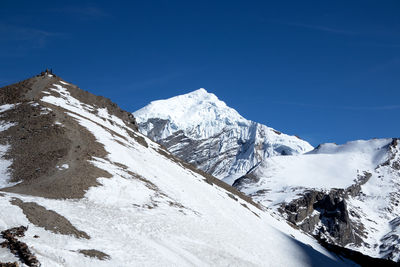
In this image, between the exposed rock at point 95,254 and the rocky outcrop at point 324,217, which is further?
the rocky outcrop at point 324,217

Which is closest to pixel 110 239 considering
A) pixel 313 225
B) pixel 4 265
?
pixel 4 265

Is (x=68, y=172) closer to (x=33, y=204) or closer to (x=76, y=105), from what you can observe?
(x=33, y=204)

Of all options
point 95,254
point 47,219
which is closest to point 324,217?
point 47,219

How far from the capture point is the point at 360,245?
17462 cm

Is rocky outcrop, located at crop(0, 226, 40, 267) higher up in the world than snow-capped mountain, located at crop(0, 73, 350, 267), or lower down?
lower down

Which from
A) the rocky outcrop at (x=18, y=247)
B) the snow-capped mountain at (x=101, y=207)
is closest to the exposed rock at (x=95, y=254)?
the snow-capped mountain at (x=101, y=207)

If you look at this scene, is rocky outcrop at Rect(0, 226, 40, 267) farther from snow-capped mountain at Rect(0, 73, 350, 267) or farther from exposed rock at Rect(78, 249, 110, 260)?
exposed rock at Rect(78, 249, 110, 260)

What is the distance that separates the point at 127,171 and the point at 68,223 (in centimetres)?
2001

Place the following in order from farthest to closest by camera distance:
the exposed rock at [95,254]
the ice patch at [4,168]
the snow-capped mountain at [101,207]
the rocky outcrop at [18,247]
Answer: the ice patch at [4,168] → the snow-capped mountain at [101,207] → the exposed rock at [95,254] → the rocky outcrop at [18,247]

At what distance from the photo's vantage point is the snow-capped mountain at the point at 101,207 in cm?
2770

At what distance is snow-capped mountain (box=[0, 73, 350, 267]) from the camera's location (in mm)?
27703

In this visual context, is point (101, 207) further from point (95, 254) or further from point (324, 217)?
point (324, 217)

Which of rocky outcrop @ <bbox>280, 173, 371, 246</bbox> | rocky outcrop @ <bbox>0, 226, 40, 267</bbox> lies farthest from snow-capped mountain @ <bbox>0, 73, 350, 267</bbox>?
rocky outcrop @ <bbox>280, 173, 371, 246</bbox>

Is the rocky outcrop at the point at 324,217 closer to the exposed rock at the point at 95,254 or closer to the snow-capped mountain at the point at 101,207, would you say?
the snow-capped mountain at the point at 101,207
